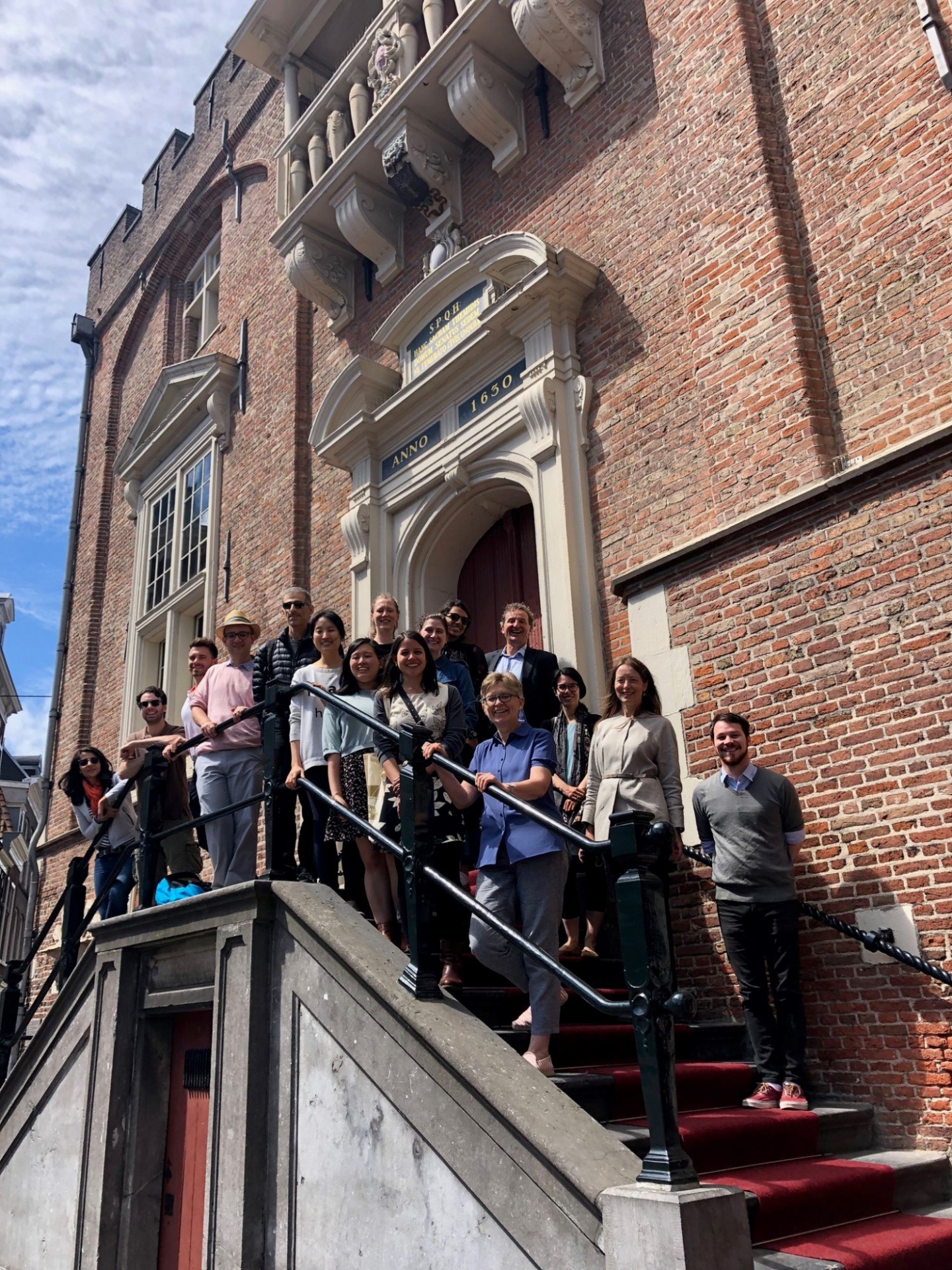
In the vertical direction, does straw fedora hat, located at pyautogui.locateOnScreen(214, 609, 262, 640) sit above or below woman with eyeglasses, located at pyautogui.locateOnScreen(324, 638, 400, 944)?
above

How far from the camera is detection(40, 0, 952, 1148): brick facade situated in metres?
4.71

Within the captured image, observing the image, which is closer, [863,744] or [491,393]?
[863,744]

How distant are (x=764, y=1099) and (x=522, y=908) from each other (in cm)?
135

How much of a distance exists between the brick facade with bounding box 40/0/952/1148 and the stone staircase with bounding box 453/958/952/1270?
1.38ft

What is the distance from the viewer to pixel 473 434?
8305 mm

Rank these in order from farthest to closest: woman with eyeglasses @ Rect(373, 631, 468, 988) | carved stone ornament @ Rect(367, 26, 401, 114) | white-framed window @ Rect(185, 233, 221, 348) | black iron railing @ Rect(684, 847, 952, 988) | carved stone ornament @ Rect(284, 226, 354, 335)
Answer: white-framed window @ Rect(185, 233, 221, 348)
carved stone ornament @ Rect(284, 226, 354, 335)
carved stone ornament @ Rect(367, 26, 401, 114)
woman with eyeglasses @ Rect(373, 631, 468, 988)
black iron railing @ Rect(684, 847, 952, 988)

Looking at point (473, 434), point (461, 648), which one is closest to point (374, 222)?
point (473, 434)

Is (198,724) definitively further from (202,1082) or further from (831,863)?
(831,863)

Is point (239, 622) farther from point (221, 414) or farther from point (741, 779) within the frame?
point (221, 414)

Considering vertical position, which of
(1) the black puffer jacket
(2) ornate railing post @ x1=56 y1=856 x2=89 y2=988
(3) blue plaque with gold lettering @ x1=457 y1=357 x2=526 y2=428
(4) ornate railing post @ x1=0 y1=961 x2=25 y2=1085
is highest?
(3) blue plaque with gold lettering @ x1=457 y1=357 x2=526 y2=428

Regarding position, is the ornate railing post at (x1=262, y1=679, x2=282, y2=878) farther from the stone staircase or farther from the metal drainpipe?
the metal drainpipe

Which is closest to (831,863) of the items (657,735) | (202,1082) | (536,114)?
Answer: (657,735)

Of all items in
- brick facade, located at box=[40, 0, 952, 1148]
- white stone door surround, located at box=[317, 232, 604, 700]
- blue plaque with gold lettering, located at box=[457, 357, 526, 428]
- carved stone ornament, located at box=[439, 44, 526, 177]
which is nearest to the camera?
brick facade, located at box=[40, 0, 952, 1148]

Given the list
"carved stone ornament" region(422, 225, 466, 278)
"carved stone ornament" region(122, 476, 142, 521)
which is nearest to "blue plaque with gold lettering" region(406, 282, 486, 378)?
"carved stone ornament" region(422, 225, 466, 278)
